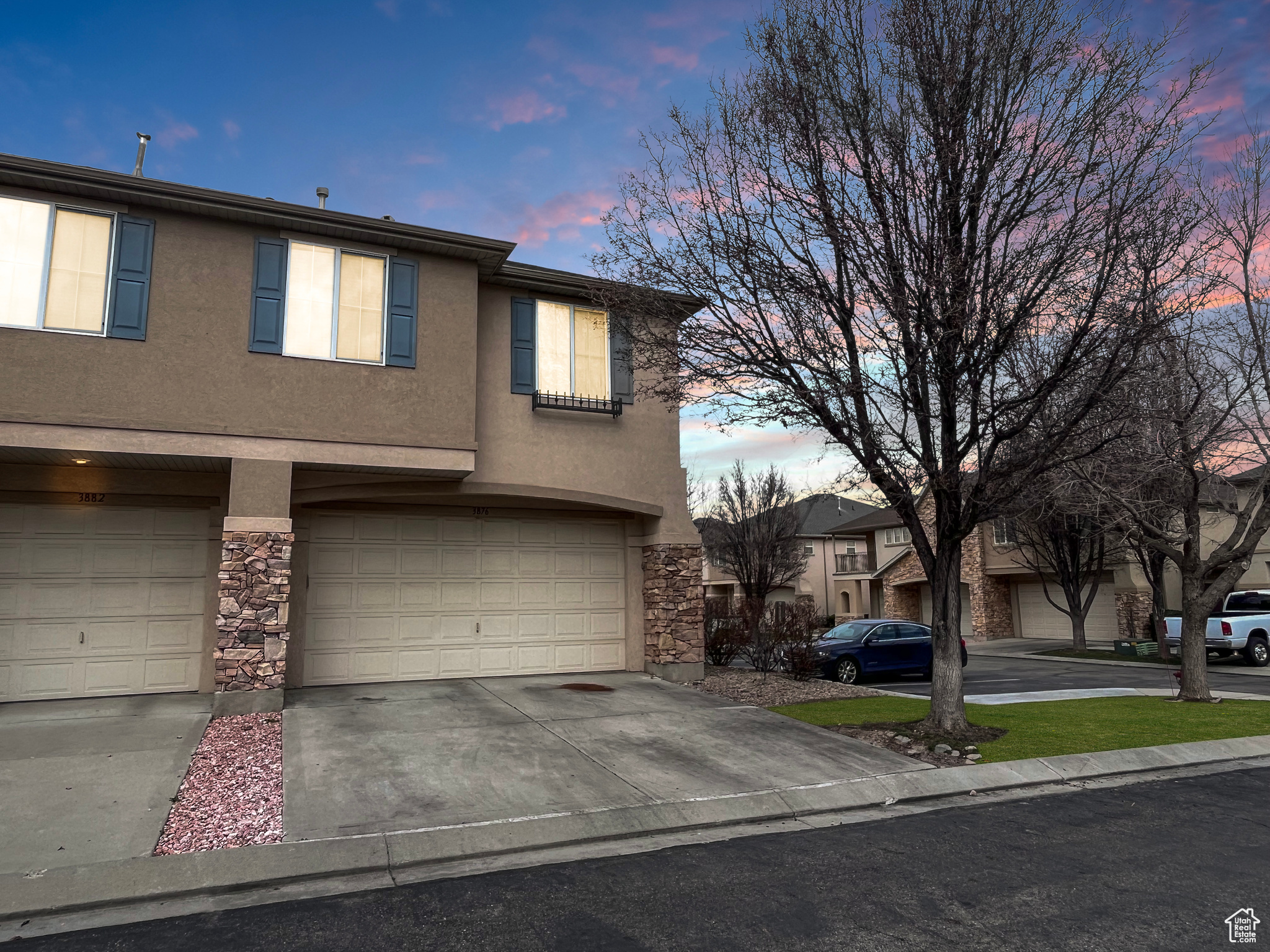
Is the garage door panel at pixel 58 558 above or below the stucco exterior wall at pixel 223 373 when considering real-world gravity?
below

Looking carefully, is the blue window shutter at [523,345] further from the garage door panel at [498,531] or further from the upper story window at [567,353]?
the garage door panel at [498,531]

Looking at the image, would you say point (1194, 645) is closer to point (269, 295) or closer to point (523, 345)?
point (523, 345)

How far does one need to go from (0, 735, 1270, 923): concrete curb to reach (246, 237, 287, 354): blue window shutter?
7017mm

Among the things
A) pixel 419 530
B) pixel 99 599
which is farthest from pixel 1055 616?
pixel 99 599

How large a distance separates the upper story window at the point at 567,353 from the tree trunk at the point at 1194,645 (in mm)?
10263

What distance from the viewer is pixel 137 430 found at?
10.0 metres

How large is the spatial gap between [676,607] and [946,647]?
5.04m

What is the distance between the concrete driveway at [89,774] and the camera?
19.5 feet

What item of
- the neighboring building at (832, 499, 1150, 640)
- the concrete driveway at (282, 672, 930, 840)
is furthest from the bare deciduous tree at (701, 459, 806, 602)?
the concrete driveway at (282, 672, 930, 840)

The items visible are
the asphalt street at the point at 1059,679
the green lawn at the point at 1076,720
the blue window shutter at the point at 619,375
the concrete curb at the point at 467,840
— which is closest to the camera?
the concrete curb at the point at 467,840

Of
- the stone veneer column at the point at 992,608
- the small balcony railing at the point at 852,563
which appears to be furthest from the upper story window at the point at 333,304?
the small balcony railing at the point at 852,563

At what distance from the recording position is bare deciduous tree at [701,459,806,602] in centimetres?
2817

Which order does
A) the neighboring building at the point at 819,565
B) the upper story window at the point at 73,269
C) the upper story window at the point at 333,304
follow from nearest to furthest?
the upper story window at the point at 73,269
the upper story window at the point at 333,304
the neighboring building at the point at 819,565

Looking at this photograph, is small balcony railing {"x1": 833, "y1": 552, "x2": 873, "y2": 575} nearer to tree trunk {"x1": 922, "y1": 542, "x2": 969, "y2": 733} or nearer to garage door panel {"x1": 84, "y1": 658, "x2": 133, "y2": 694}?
tree trunk {"x1": 922, "y1": 542, "x2": 969, "y2": 733}
